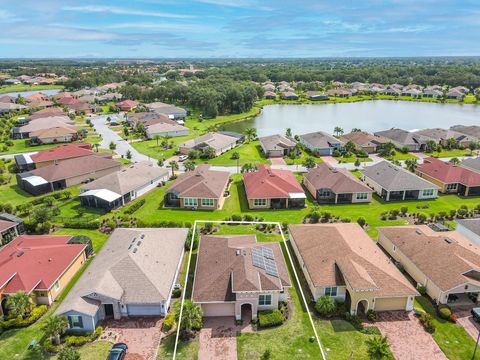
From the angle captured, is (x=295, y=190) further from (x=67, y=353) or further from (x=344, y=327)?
(x=67, y=353)

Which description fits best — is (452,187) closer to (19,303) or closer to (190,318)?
(190,318)

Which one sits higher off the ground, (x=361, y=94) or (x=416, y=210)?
(x=361, y=94)

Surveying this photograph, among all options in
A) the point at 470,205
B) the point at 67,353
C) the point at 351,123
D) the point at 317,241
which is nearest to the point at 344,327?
the point at 317,241

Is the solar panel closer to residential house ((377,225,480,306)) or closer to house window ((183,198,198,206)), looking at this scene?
residential house ((377,225,480,306))

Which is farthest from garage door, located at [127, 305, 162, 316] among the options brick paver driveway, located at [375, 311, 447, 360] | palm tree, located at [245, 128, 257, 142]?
palm tree, located at [245, 128, 257, 142]

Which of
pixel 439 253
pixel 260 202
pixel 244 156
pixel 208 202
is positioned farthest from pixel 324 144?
pixel 439 253

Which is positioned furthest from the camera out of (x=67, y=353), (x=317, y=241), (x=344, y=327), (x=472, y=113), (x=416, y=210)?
(x=472, y=113)

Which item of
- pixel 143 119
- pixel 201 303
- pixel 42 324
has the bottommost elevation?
pixel 42 324
